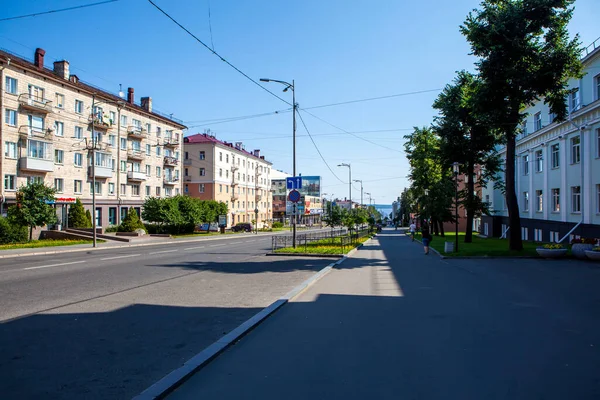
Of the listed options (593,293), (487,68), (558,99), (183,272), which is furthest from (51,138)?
(593,293)

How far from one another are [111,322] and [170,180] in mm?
53076

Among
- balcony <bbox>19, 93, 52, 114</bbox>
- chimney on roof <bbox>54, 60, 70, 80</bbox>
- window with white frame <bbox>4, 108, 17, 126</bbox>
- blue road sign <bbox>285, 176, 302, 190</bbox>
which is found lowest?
blue road sign <bbox>285, 176, 302, 190</bbox>

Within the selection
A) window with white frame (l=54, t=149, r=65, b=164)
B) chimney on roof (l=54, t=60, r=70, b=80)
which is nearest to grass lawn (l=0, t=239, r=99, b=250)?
window with white frame (l=54, t=149, r=65, b=164)

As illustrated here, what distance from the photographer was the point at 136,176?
50.2 metres

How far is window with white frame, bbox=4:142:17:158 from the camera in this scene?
1355 inches

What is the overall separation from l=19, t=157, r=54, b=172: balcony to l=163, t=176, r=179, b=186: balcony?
19.8 meters

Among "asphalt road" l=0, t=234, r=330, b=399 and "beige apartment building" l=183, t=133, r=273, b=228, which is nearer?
"asphalt road" l=0, t=234, r=330, b=399

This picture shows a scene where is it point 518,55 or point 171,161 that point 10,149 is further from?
point 518,55

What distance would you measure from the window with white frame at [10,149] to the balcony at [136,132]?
49.6 ft

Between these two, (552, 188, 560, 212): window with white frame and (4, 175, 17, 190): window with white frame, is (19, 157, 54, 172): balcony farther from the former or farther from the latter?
(552, 188, 560, 212): window with white frame

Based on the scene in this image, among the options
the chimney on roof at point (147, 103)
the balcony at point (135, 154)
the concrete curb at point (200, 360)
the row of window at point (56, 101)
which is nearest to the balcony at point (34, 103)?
the row of window at point (56, 101)

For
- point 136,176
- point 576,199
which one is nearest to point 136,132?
point 136,176

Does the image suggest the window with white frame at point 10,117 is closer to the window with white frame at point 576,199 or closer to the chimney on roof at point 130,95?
the chimney on roof at point 130,95

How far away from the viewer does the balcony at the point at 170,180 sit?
57.3 metres
